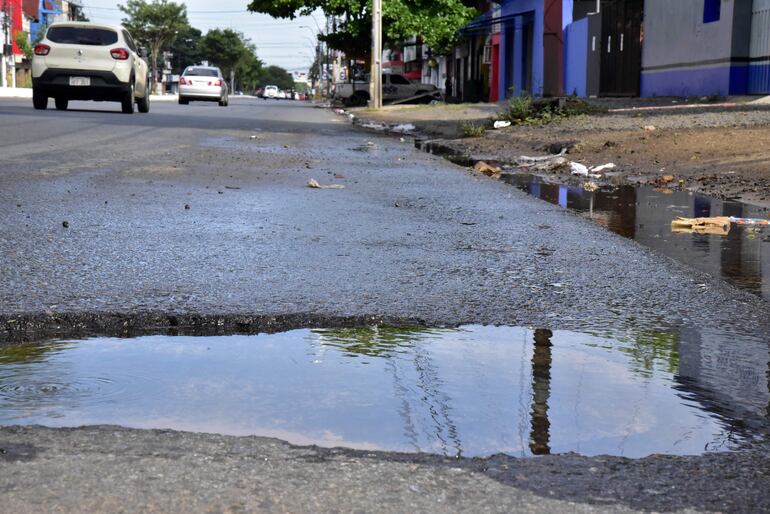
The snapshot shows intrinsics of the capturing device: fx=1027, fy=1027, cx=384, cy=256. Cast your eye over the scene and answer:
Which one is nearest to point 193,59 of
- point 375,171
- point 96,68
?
point 96,68

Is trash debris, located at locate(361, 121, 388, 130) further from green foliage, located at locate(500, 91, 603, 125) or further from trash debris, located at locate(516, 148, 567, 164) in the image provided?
trash debris, located at locate(516, 148, 567, 164)

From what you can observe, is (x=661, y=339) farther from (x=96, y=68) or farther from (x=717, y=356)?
(x=96, y=68)

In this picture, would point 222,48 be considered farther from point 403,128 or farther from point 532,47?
point 403,128

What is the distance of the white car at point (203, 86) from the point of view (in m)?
37.4

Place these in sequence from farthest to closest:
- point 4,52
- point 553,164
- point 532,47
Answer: point 4,52
point 532,47
point 553,164

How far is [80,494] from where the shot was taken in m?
2.01

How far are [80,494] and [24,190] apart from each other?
5841 millimetres

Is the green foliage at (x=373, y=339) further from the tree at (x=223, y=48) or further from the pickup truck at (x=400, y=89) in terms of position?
the tree at (x=223, y=48)

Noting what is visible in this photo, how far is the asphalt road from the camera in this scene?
2.08m

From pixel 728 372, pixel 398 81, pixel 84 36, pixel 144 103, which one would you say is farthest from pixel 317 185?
pixel 398 81

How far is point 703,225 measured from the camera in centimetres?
646

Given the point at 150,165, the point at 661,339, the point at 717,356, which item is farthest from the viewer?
the point at 150,165

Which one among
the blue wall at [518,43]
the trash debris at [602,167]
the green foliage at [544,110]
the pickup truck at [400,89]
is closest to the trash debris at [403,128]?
the green foliage at [544,110]

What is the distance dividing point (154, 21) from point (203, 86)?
6489 cm
